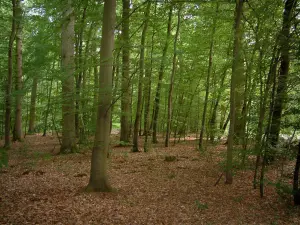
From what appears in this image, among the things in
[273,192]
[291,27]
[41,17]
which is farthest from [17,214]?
[41,17]

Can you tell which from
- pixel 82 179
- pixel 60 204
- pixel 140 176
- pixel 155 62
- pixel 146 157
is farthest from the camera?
pixel 146 157

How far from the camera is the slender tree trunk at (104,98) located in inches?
213

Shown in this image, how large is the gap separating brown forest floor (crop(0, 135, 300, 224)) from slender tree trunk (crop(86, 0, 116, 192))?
1.80 ft

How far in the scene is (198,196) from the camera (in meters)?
6.00

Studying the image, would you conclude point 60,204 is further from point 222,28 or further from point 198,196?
point 222,28

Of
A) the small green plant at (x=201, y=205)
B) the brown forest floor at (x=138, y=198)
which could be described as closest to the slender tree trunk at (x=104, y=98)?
the brown forest floor at (x=138, y=198)

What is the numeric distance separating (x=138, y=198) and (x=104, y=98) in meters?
2.75

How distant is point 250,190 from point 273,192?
0.57 m

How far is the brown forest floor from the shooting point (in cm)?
466

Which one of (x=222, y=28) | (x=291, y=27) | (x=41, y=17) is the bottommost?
(x=291, y=27)

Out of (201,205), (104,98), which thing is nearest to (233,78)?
(201,205)

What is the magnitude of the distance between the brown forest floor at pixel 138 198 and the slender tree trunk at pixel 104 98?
548 mm

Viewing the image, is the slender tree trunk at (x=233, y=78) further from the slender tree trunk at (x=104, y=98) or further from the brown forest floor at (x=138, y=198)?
the slender tree trunk at (x=104, y=98)

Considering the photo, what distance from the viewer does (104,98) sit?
5.48 m
